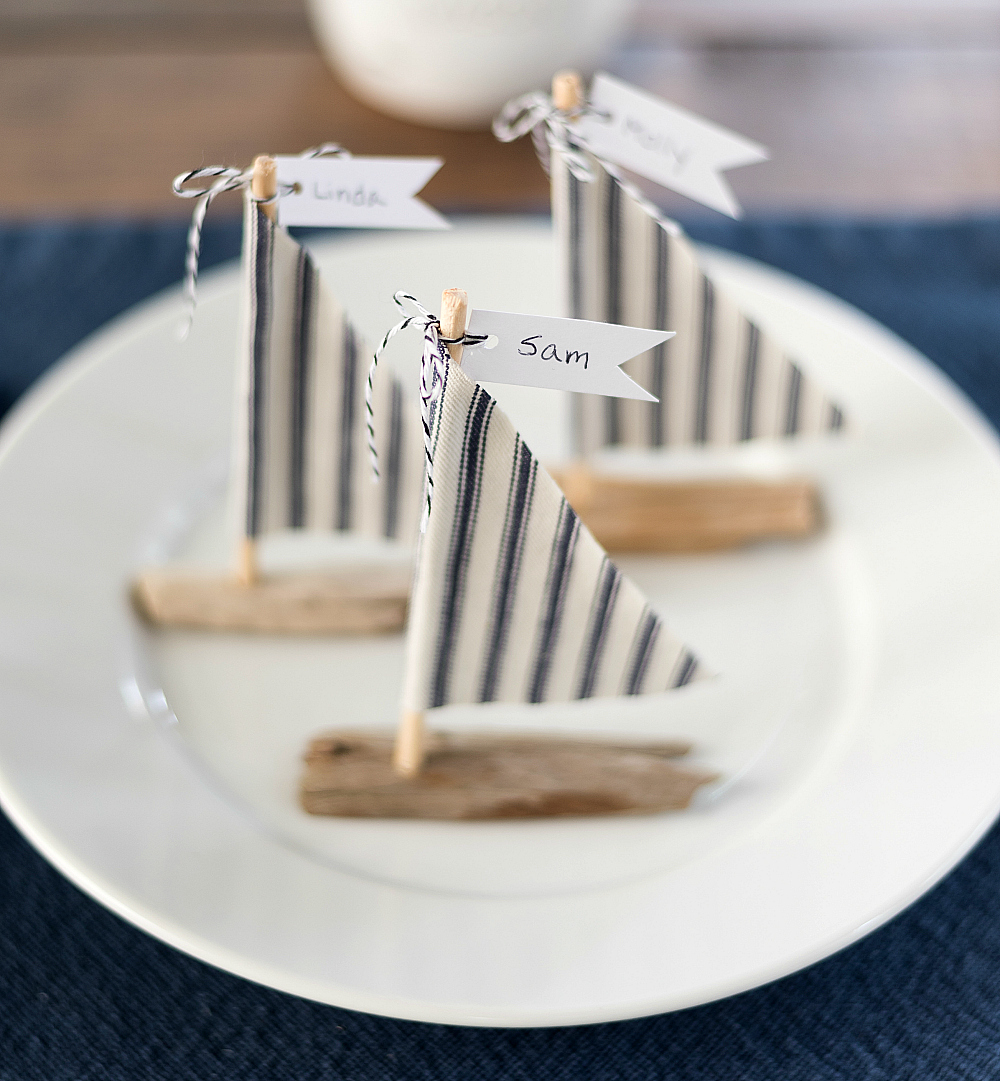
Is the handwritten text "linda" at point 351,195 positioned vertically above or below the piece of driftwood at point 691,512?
above

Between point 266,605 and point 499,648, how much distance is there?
7.1 inches

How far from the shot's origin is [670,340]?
62 centimetres

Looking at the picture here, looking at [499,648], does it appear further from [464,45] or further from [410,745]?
[464,45]

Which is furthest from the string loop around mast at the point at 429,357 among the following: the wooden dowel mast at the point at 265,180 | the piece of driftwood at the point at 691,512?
the piece of driftwood at the point at 691,512

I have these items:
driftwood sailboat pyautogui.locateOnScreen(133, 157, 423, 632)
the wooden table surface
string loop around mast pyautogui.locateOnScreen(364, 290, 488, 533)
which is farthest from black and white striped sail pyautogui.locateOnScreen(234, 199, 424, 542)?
the wooden table surface

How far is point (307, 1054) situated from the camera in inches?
20.2

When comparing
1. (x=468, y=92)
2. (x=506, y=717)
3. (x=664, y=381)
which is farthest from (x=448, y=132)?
(x=506, y=717)

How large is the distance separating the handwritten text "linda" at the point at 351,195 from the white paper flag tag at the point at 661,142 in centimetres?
12

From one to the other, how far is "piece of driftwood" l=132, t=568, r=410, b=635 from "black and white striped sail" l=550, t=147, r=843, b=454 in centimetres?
16

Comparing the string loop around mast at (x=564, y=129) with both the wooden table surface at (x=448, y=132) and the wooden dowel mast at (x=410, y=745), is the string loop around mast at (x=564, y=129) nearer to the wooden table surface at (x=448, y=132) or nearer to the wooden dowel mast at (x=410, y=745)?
the wooden dowel mast at (x=410, y=745)

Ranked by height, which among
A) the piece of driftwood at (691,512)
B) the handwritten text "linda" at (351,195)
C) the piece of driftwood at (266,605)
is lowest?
the piece of driftwood at (266,605)

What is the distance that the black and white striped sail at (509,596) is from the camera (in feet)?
1.52

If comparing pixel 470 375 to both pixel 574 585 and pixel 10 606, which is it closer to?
pixel 574 585

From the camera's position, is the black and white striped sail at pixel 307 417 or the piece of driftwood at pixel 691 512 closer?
the black and white striped sail at pixel 307 417
